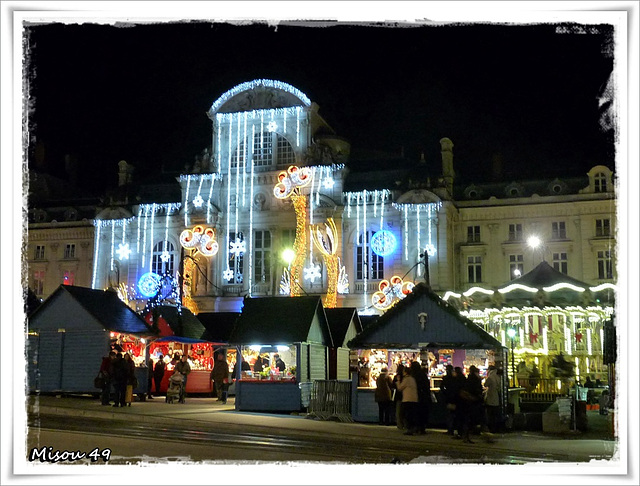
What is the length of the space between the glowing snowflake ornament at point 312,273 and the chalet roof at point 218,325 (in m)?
12.6

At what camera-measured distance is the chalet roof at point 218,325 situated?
1142 inches

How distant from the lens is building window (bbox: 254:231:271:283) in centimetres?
4325

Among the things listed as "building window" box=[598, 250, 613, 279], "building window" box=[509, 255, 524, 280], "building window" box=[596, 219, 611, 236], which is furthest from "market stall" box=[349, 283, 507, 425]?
"building window" box=[596, 219, 611, 236]

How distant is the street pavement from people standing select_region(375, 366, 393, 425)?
1.64 ft

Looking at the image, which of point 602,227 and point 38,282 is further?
point 38,282

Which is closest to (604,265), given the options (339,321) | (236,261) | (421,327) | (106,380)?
(236,261)

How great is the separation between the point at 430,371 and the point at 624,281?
14.2 m

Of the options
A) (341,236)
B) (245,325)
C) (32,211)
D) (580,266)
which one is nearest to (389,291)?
(341,236)

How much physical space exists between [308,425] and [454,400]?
11.9 ft

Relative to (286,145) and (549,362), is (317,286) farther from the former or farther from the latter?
(549,362)

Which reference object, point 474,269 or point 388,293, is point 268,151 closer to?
point 388,293

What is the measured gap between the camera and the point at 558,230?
41.0 m

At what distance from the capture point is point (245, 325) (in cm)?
2319

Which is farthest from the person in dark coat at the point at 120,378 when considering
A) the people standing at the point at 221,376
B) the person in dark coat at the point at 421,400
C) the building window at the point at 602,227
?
the building window at the point at 602,227
